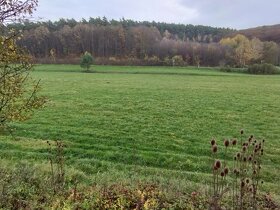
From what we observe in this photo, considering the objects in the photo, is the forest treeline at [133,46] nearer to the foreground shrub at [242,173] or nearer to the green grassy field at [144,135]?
the green grassy field at [144,135]

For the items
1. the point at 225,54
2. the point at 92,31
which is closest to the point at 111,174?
the point at 225,54

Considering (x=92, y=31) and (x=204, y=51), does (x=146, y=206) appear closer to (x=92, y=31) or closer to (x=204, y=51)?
(x=204, y=51)

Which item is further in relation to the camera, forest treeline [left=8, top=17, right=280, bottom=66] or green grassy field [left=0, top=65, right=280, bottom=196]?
forest treeline [left=8, top=17, right=280, bottom=66]

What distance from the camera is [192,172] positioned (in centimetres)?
1182

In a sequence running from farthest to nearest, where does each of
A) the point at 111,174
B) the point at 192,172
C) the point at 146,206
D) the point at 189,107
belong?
the point at 189,107, the point at 192,172, the point at 111,174, the point at 146,206

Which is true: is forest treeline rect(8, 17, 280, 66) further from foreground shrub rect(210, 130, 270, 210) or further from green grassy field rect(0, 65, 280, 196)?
foreground shrub rect(210, 130, 270, 210)

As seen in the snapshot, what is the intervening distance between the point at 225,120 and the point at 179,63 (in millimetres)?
92063

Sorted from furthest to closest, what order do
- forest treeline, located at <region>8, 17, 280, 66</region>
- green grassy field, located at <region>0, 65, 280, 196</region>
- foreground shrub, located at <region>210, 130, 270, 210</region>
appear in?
forest treeline, located at <region>8, 17, 280, 66</region>, green grassy field, located at <region>0, 65, 280, 196</region>, foreground shrub, located at <region>210, 130, 270, 210</region>

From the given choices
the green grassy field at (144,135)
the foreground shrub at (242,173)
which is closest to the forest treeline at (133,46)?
the green grassy field at (144,135)

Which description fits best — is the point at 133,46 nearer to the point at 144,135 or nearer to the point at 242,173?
the point at 144,135

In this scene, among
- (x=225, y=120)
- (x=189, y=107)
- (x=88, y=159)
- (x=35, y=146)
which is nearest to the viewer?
(x=88, y=159)

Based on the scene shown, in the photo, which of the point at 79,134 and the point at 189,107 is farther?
the point at 189,107

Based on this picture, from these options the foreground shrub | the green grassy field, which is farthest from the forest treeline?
the foreground shrub

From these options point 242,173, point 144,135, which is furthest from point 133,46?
point 242,173
